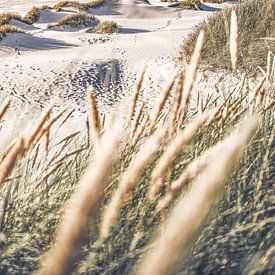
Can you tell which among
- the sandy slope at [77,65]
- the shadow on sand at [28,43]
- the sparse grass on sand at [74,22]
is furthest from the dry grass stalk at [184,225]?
the sparse grass on sand at [74,22]

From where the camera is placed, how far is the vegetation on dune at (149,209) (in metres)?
0.43

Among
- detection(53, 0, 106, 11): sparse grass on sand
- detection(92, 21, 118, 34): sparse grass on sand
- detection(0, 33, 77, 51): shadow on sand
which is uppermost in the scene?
detection(53, 0, 106, 11): sparse grass on sand

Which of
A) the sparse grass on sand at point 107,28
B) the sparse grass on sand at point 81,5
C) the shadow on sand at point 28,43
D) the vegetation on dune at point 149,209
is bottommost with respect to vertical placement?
the sparse grass on sand at point 107,28

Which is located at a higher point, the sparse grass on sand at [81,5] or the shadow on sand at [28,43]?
the sparse grass on sand at [81,5]

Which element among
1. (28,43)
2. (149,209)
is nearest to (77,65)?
(28,43)

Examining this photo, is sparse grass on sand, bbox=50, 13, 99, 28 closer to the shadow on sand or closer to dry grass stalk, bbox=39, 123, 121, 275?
the shadow on sand

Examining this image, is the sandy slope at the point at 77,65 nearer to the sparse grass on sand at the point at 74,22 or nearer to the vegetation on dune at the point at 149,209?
the vegetation on dune at the point at 149,209

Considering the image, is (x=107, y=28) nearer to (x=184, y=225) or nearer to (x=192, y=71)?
(x=192, y=71)

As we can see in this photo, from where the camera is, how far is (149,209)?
1.19 metres

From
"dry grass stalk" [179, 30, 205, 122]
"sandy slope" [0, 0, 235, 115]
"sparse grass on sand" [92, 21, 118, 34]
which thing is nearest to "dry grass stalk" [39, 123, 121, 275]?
"dry grass stalk" [179, 30, 205, 122]

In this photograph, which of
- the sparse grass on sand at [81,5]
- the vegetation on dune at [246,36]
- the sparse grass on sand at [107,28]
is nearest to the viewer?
the vegetation on dune at [246,36]

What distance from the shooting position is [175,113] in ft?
3.83

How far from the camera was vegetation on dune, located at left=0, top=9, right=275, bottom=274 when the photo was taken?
43 cm

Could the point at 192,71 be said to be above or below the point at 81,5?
above
